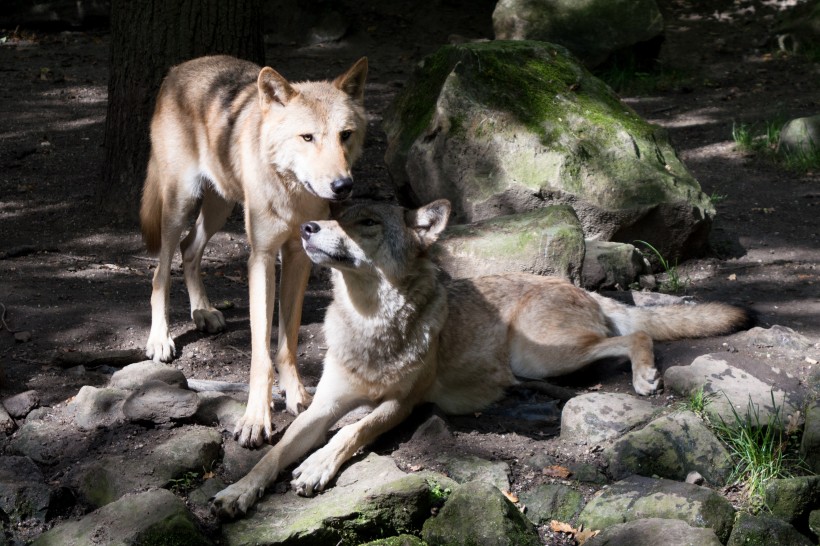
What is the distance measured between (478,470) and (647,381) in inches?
45.3

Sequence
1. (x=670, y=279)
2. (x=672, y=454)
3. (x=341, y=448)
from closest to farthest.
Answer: (x=672, y=454) < (x=341, y=448) < (x=670, y=279)

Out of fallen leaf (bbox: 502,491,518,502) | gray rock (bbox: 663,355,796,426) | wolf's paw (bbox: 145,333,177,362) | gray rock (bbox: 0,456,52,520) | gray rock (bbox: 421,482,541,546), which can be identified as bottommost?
wolf's paw (bbox: 145,333,177,362)

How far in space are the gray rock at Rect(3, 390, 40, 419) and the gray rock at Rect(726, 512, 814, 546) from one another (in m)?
3.46

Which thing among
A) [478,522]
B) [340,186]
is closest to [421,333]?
[340,186]

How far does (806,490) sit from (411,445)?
71.1 inches

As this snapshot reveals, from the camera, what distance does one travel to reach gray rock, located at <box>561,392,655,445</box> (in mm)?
4469

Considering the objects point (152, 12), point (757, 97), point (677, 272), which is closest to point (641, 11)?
point (757, 97)

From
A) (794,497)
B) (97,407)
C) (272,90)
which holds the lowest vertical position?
(97,407)

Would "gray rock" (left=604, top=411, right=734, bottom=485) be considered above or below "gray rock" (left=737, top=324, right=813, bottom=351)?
below

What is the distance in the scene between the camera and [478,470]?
4.25m

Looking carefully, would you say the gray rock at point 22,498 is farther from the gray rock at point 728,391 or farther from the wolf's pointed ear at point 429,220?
the gray rock at point 728,391

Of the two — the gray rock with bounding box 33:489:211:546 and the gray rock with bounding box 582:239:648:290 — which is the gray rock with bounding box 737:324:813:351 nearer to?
the gray rock with bounding box 582:239:648:290

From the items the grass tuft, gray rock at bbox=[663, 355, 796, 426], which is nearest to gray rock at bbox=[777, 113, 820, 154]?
the grass tuft

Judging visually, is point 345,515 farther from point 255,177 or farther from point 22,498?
point 255,177
